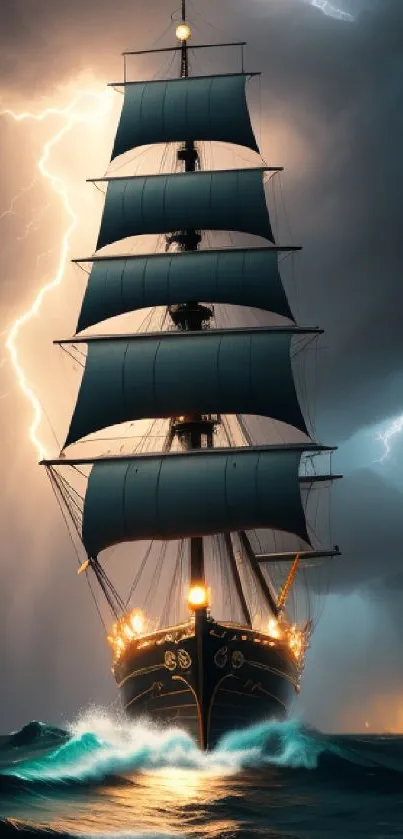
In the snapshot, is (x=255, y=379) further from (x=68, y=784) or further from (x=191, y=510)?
Result: (x=68, y=784)

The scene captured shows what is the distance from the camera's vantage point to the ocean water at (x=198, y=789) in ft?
131

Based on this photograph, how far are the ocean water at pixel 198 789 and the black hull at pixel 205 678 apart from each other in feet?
2.55

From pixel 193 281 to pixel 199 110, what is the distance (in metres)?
10.0

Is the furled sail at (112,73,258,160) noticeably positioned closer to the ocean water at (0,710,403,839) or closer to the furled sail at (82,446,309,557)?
the furled sail at (82,446,309,557)

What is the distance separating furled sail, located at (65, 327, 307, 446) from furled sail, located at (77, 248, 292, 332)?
3.48 metres

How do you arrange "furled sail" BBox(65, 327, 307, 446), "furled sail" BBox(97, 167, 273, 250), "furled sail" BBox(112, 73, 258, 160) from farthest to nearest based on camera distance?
"furled sail" BBox(112, 73, 258, 160) → "furled sail" BBox(97, 167, 273, 250) → "furled sail" BBox(65, 327, 307, 446)

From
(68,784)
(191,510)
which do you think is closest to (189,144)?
(191,510)

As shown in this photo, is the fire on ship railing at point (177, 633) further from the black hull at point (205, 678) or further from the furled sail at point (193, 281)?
the furled sail at point (193, 281)

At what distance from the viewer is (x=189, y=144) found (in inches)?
2881

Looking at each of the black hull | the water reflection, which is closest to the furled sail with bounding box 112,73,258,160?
the black hull

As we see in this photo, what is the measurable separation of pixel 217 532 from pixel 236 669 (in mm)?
6827

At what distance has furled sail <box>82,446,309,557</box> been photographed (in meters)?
61.2

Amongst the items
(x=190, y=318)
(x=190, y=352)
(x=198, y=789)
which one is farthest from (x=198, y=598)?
(x=190, y=318)

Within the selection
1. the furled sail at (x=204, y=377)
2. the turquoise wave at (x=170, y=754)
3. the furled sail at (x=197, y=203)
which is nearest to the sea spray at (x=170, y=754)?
the turquoise wave at (x=170, y=754)
